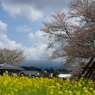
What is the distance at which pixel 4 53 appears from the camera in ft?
147

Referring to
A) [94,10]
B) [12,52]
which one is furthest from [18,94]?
[12,52]

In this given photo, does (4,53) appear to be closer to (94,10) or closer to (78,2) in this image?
(78,2)

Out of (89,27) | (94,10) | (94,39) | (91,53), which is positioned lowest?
(91,53)

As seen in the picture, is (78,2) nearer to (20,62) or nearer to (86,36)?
(86,36)

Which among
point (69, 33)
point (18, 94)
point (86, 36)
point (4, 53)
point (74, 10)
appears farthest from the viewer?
point (4, 53)

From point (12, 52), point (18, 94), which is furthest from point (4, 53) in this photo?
point (18, 94)

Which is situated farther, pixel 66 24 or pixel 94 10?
pixel 66 24

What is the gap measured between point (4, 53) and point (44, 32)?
81.1ft

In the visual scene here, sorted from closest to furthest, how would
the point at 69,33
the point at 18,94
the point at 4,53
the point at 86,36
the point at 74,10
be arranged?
the point at 18,94, the point at 86,36, the point at 74,10, the point at 69,33, the point at 4,53

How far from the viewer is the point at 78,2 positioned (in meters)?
20.7

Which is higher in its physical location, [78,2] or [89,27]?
[78,2]

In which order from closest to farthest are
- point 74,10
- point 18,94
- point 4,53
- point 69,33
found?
point 18,94, point 74,10, point 69,33, point 4,53

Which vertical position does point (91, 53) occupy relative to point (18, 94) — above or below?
above

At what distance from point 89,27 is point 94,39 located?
126 centimetres
